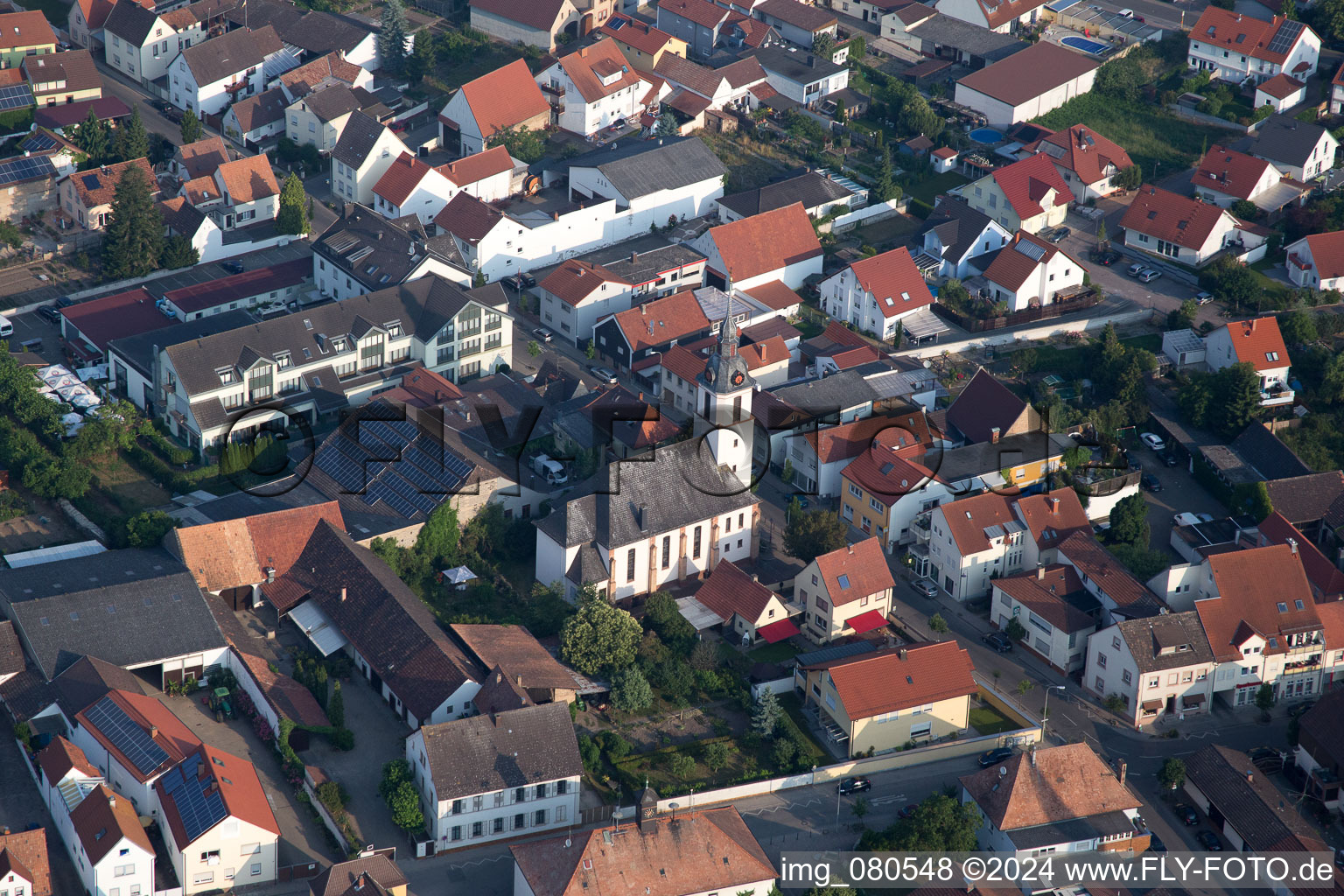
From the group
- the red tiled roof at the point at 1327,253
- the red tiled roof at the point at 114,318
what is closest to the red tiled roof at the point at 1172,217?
the red tiled roof at the point at 1327,253

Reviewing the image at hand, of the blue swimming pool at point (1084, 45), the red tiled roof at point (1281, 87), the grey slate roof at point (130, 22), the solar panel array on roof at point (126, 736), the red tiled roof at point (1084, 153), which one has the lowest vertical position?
the solar panel array on roof at point (126, 736)

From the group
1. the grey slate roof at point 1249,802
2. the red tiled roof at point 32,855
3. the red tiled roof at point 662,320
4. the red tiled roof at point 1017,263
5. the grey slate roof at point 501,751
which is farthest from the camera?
the red tiled roof at point 1017,263

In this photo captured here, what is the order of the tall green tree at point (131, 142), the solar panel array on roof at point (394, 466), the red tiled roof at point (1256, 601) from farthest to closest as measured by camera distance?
the tall green tree at point (131, 142), the solar panel array on roof at point (394, 466), the red tiled roof at point (1256, 601)

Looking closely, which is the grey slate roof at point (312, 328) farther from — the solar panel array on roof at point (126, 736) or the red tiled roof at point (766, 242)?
the solar panel array on roof at point (126, 736)

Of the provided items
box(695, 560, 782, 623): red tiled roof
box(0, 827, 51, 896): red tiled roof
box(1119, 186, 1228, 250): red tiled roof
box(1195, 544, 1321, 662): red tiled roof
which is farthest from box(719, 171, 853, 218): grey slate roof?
box(0, 827, 51, 896): red tiled roof

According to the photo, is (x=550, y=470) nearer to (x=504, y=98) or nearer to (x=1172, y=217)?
(x=504, y=98)

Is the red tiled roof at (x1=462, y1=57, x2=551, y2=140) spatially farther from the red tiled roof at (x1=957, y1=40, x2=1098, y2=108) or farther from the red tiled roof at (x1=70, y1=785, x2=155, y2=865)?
the red tiled roof at (x1=70, y1=785, x2=155, y2=865)

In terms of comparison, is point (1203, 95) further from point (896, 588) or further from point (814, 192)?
point (896, 588)
